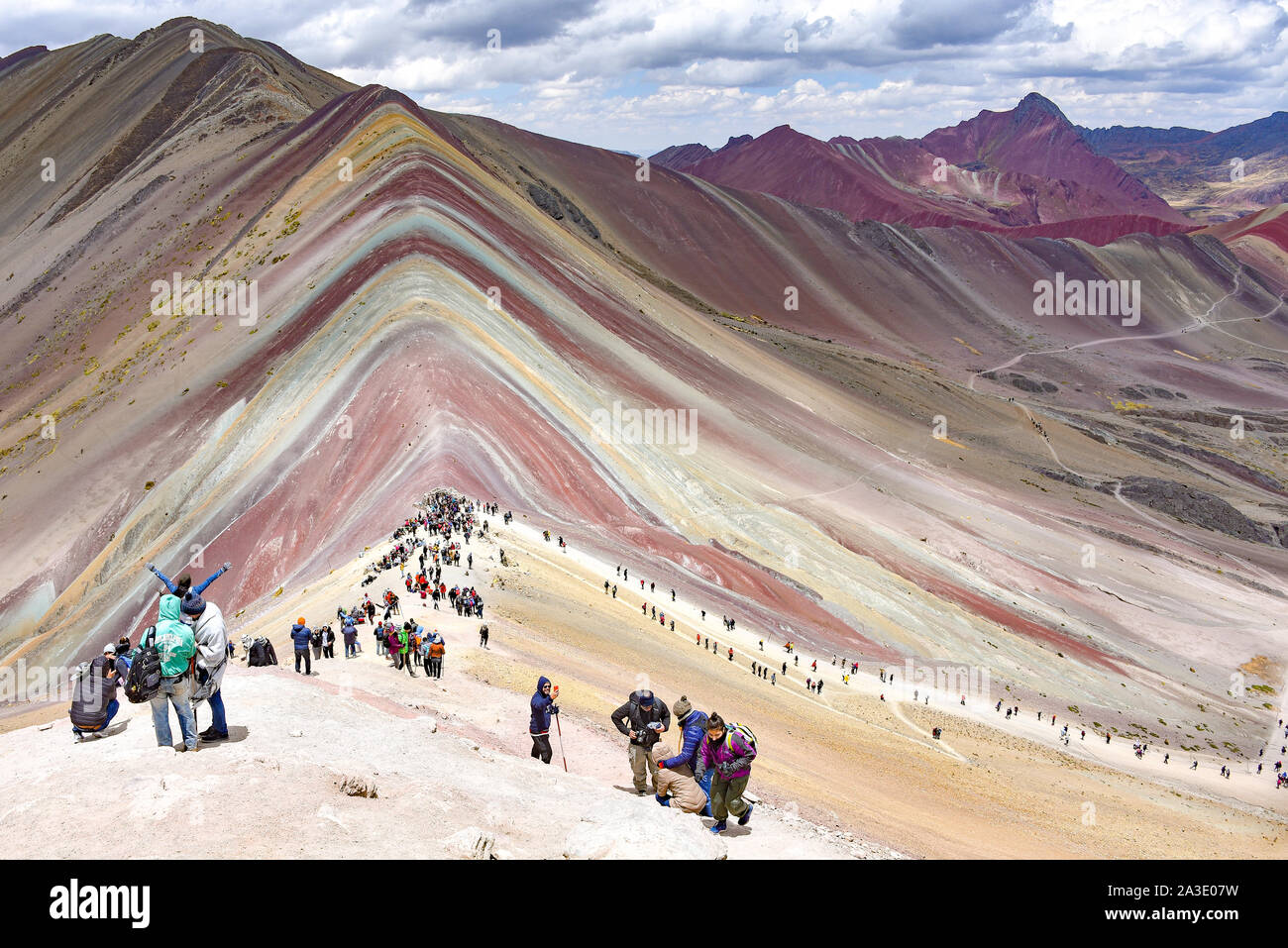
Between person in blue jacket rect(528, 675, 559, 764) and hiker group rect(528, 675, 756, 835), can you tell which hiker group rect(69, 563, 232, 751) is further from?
hiker group rect(528, 675, 756, 835)

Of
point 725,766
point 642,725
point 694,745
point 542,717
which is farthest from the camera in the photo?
point 542,717

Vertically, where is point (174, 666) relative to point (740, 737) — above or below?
above

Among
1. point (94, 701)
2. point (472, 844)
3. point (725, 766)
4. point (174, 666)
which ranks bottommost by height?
point (472, 844)

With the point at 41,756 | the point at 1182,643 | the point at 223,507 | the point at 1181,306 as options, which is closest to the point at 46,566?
the point at 223,507

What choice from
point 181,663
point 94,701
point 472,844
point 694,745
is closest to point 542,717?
point 694,745

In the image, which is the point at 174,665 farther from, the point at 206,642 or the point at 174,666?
the point at 206,642
